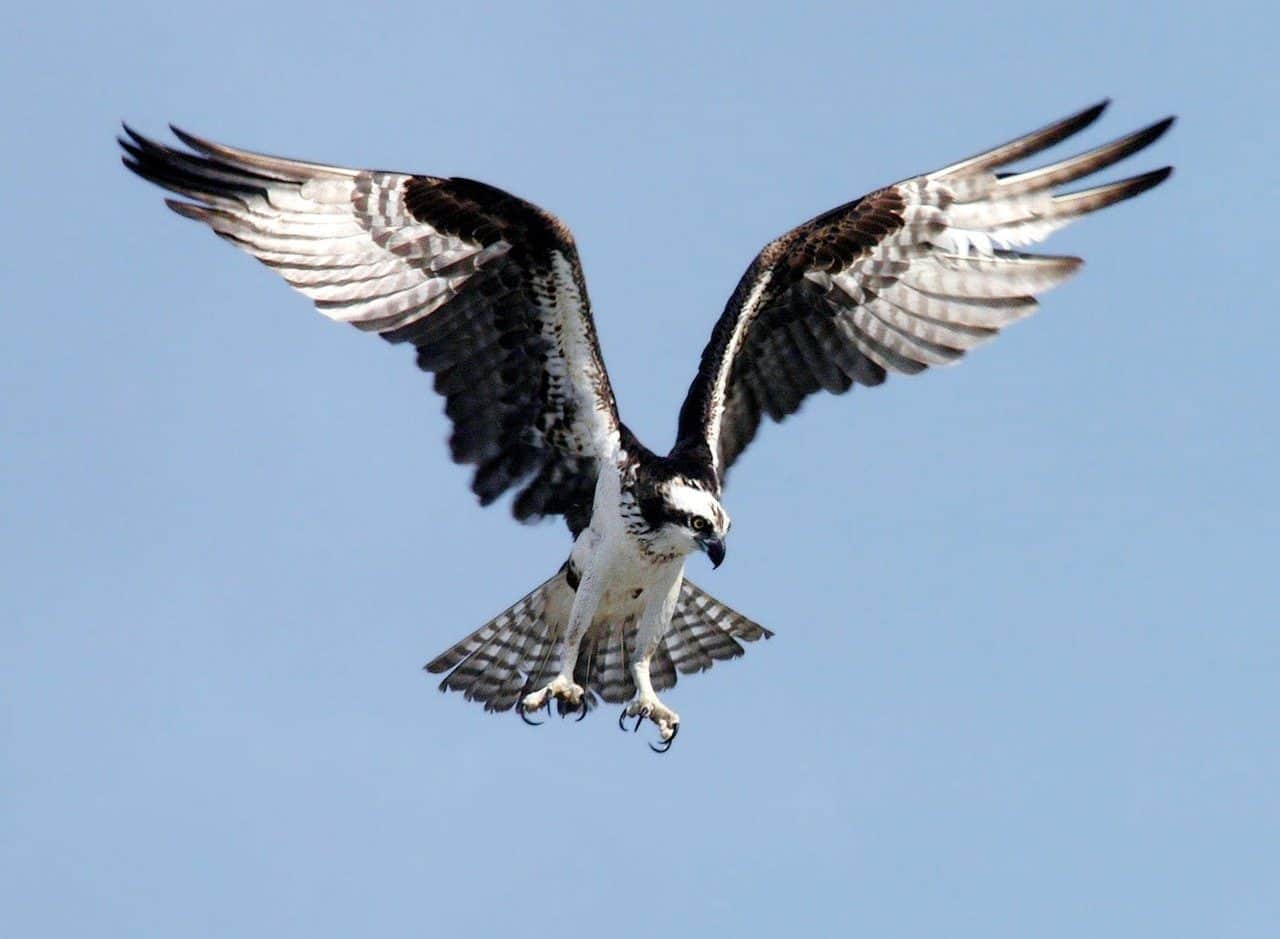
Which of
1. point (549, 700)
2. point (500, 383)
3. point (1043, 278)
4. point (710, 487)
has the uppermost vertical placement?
point (1043, 278)

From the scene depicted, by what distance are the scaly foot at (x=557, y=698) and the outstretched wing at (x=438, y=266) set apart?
1.29 meters

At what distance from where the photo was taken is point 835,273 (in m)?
14.0

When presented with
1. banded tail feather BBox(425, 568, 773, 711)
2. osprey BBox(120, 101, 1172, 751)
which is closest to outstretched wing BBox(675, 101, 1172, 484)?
osprey BBox(120, 101, 1172, 751)

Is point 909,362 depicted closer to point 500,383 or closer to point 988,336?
point 988,336

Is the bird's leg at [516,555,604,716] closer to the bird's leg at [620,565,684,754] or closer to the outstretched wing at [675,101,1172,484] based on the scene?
the bird's leg at [620,565,684,754]

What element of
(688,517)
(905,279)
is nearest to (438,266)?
(688,517)

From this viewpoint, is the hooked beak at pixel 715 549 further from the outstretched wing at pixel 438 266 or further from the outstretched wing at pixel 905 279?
the outstretched wing at pixel 905 279

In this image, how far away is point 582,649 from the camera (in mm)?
13555

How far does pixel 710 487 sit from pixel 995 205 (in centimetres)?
280

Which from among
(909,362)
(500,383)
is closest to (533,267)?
(500,383)

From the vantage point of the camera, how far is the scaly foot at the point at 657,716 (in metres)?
13.1

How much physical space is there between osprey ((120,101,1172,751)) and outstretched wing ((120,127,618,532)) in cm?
1

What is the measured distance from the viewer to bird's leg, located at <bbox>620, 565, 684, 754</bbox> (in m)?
13.1

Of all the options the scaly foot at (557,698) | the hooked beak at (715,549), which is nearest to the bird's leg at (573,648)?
the scaly foot at (557,698)
